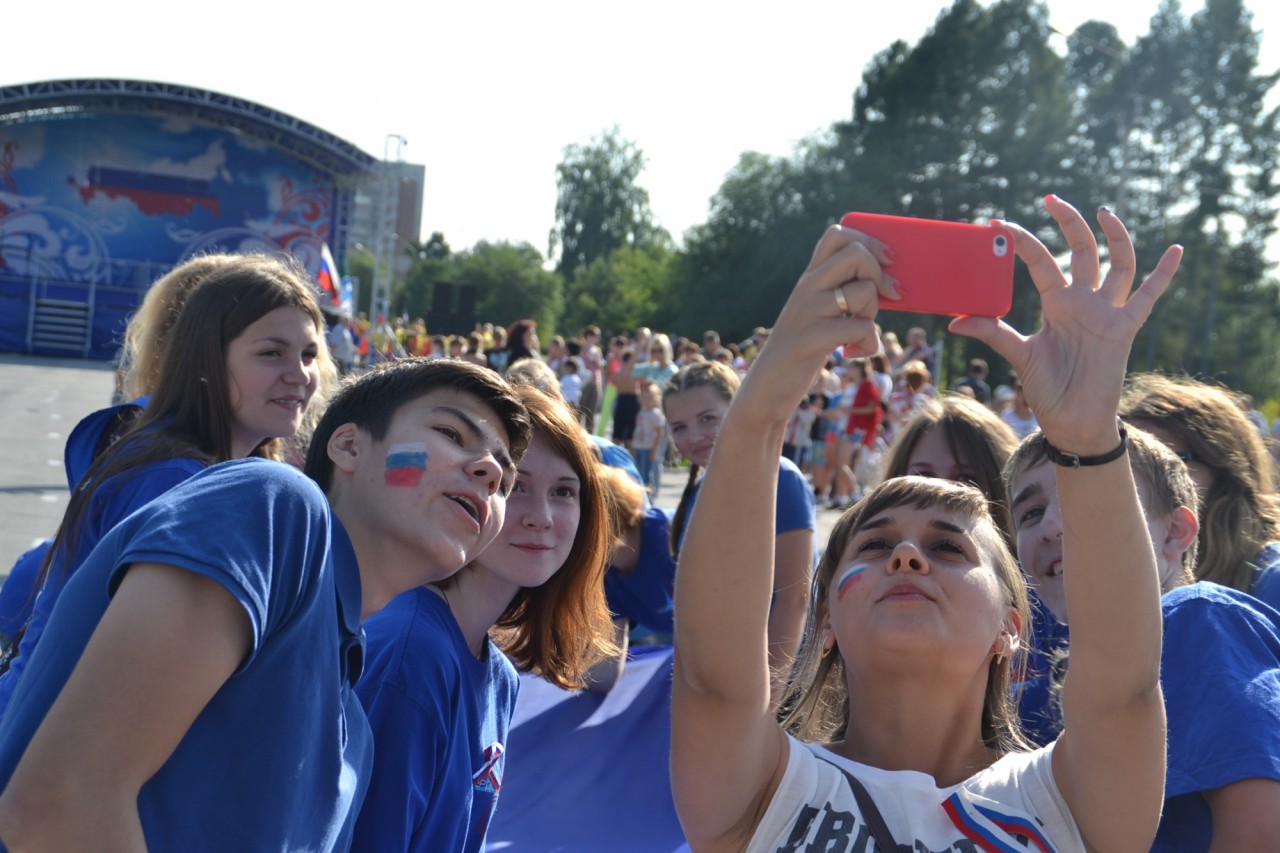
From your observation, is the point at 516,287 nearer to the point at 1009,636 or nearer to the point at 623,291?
the point at 623,291

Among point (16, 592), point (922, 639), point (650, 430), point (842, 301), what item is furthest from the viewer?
point (650, 430)

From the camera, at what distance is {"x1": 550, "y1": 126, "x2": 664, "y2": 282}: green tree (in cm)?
7750

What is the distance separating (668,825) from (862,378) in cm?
1196

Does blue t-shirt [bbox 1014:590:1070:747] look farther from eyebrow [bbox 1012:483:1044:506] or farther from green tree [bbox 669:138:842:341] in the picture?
green tree [bbox 669:138:842:341]

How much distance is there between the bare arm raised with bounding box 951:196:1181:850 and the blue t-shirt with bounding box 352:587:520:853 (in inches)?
42.2

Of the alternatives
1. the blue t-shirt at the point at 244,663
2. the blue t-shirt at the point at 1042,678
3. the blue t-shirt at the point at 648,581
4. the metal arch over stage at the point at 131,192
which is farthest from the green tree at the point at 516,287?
the blue t-shirt at the point at 244,663

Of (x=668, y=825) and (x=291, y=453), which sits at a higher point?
(x=291, y=453)

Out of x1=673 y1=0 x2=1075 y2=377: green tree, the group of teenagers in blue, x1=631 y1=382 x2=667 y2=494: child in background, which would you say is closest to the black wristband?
the group of teenagers in blue

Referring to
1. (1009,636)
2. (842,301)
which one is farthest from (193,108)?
(842,301)

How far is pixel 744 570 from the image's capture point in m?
1.82

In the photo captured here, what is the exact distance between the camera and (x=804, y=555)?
482 centimetres

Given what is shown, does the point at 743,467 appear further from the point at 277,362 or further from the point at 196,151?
the point at 196,151

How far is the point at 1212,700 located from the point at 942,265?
1.03 meters

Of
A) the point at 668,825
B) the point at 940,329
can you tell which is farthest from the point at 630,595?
the point at 940,329
